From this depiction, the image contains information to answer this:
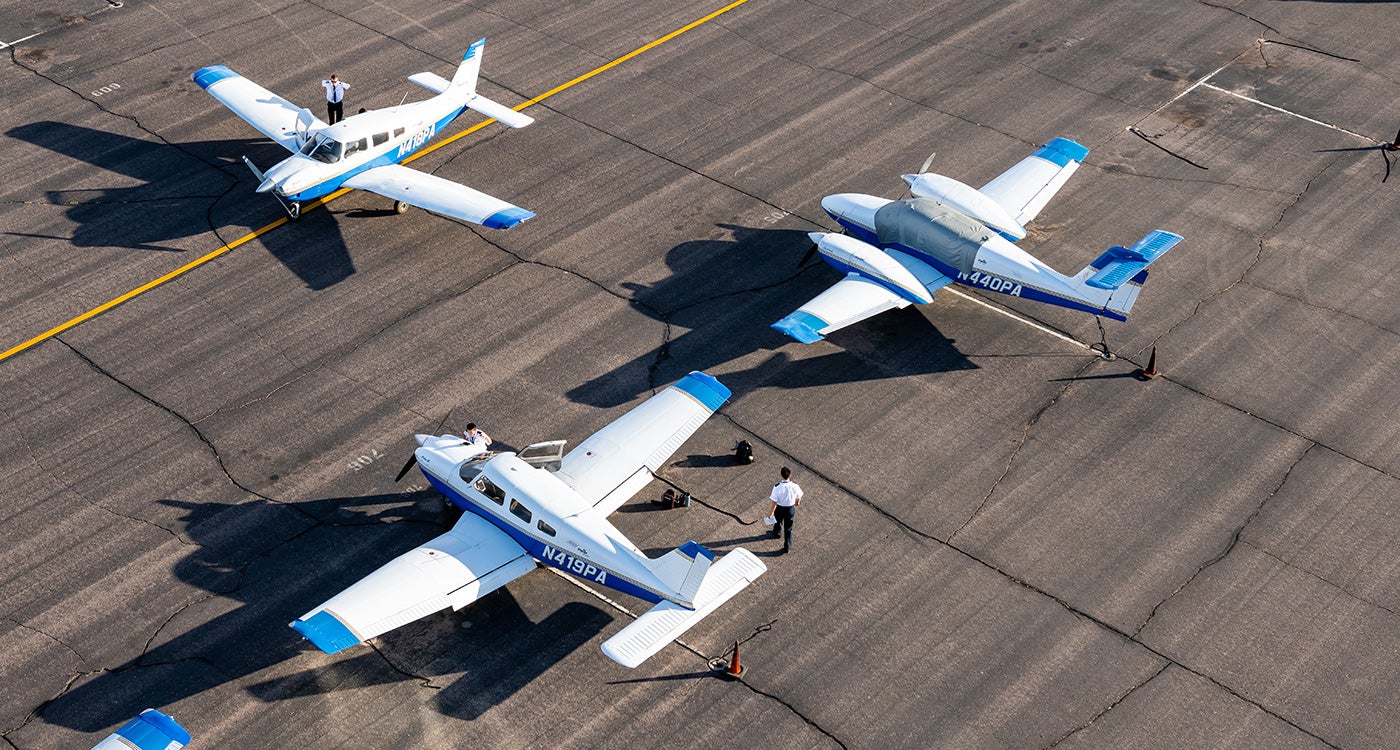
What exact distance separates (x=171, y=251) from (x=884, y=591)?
18.8m

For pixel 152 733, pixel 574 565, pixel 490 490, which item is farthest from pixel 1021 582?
pixel 152 733

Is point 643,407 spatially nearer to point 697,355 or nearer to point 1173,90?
point 697,355

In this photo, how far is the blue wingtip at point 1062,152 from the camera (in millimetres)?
33031

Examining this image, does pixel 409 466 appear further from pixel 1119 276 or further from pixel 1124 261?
pixel 1124 261

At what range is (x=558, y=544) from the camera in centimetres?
2273

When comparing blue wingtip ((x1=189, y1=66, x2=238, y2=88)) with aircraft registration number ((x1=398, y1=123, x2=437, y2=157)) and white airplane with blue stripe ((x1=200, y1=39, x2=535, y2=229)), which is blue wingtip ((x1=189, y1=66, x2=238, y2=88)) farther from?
aircraft registration number ((x1=398, y1=123, x2=437, y2=157))

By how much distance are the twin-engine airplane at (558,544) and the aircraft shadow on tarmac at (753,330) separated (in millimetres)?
2674

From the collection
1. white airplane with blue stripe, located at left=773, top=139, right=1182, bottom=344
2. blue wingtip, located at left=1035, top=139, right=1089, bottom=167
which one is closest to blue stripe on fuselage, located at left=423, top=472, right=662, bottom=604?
white airplane with blue stripe, located at left=773, top=139, right=1182, bottom=344

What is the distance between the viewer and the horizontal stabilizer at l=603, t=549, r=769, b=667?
2048 cm

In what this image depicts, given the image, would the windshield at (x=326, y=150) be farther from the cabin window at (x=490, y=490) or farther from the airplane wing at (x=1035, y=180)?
the airplane wing at (x=1035, y=180)

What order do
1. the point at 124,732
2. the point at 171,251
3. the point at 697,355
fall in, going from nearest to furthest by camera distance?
the point at 124,732
the point at 697,355
the point at 171,251

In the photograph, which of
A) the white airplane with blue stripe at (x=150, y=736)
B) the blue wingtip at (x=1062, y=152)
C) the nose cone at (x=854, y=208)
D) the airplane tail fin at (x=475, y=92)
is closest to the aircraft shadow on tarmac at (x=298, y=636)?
the white airplane with blue stripe at (x=150, y=736)

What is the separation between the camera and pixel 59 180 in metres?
33.9

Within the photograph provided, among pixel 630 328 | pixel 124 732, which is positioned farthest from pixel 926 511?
pixel 124 732
